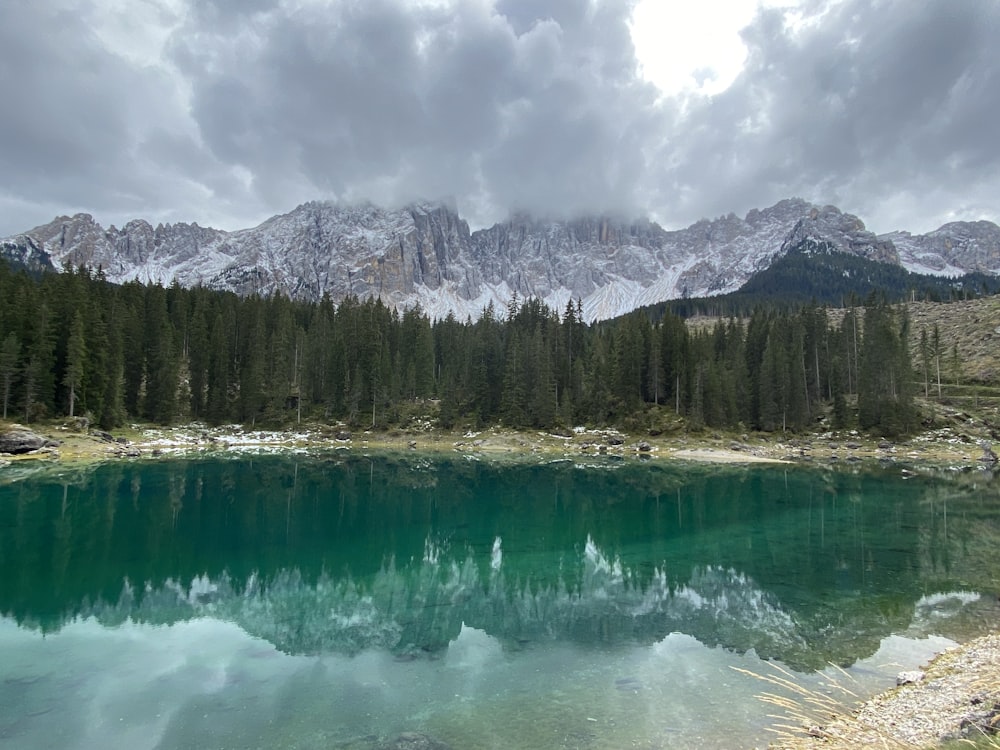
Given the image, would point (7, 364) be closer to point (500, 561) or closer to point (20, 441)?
point (20, 441)

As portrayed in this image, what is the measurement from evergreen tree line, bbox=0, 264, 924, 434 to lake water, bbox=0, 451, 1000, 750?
43.1 m

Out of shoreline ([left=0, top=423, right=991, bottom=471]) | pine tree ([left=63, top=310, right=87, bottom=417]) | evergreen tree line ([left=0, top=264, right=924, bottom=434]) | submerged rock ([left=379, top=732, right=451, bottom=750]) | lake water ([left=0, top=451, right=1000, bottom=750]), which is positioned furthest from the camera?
evergreen tree line ([left=0, top=264, right=924, bottom=434])

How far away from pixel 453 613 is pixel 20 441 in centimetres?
5067

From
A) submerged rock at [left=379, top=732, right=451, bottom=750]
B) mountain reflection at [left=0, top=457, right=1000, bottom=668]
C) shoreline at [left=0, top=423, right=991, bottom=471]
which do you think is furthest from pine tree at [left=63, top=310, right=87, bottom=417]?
submerged rock at [left=379, top=732, right=451, bottom=750]

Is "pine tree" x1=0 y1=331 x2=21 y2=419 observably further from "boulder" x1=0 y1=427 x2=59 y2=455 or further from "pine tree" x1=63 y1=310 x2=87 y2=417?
"boulder" x1=0 y1=427 x2=59 y2=455

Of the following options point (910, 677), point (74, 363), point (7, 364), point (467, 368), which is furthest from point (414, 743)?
point (467, 368)

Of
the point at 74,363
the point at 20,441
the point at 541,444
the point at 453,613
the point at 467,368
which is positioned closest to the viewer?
the point at 453,613

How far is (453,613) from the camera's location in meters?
17.7

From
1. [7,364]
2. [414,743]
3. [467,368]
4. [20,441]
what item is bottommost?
[414,743]

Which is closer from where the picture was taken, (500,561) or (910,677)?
(910,677)

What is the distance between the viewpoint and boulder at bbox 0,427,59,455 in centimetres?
4750

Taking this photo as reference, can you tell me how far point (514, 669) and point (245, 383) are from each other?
8428cm

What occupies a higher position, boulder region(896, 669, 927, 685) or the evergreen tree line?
the evergreen tree line

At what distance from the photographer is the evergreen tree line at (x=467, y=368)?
7569 cm
